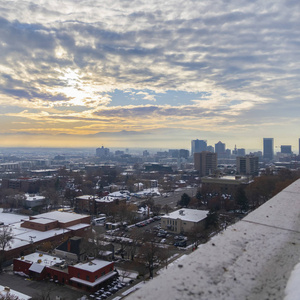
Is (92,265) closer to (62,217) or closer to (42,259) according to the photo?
(42,259)

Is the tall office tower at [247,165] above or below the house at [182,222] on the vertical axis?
above

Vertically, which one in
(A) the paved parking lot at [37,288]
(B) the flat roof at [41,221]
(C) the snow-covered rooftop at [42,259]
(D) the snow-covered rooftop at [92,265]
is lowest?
(A) the paved parking lot at [37,288]

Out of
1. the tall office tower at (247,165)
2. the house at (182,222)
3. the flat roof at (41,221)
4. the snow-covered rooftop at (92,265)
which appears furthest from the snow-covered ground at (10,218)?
the tall office tower at (247,165)

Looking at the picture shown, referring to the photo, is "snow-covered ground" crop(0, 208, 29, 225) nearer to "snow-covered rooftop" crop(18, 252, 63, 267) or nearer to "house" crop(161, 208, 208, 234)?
"snow-covered rooftop" crop(18, 252, 63, 267)

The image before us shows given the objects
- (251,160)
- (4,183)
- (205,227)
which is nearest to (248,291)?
(205,227)

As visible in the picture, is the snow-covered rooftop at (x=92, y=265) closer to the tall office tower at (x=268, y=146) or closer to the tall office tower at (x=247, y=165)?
the tall office tower at (x=247, y=165)

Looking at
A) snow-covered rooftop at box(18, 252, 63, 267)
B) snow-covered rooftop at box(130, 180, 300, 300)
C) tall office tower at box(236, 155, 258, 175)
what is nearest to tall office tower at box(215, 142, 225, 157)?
tall office tower at box(236, 155, 258, 175)
